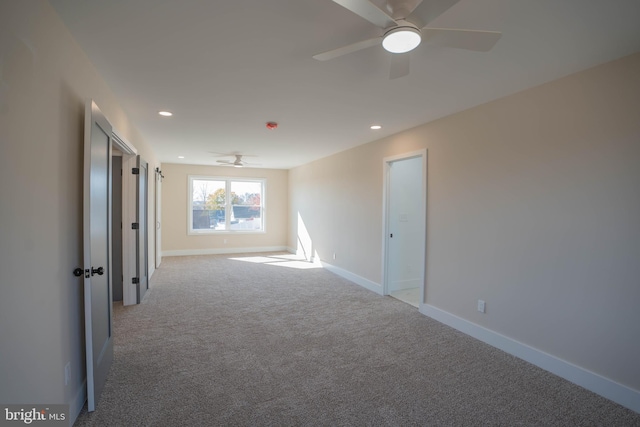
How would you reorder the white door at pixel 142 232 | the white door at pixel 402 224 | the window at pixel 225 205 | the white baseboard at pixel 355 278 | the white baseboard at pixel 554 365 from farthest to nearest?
the window at pixel 225 205
the white baseboard at pixel 355 278
the white door at pixel 402 224
the white door at pixel 142 232
the white baseboard at pixel 554 365

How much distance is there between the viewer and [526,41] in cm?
198

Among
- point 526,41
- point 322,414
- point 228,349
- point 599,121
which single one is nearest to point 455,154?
point 599,121

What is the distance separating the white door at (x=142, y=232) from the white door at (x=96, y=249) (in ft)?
6.07

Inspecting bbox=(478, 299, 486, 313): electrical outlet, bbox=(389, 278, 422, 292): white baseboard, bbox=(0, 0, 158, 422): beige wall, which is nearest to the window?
bbox=(389, 278, 422, 292): white baseboard

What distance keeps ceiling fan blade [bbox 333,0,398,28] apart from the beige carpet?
233cm

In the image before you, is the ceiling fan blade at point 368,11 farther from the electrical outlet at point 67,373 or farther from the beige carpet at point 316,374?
the electrical outlet at point 67,373

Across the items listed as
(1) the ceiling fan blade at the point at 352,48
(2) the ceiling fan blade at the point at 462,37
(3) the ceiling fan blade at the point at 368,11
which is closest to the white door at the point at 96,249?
(1) the ceiling fan blade at the point at 352,48

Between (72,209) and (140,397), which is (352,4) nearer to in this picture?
(72,209)

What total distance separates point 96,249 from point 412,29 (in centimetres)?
245

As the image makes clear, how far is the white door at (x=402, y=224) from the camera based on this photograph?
4.72m

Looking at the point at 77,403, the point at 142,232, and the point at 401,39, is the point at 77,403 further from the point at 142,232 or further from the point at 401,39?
the point at 401,39

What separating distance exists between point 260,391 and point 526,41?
3049mm

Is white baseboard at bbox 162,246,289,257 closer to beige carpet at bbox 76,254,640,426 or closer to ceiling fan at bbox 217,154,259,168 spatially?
ceiling fan at bbox 217,154,259,168

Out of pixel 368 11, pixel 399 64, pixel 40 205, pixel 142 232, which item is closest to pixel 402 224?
pixel 399 64
